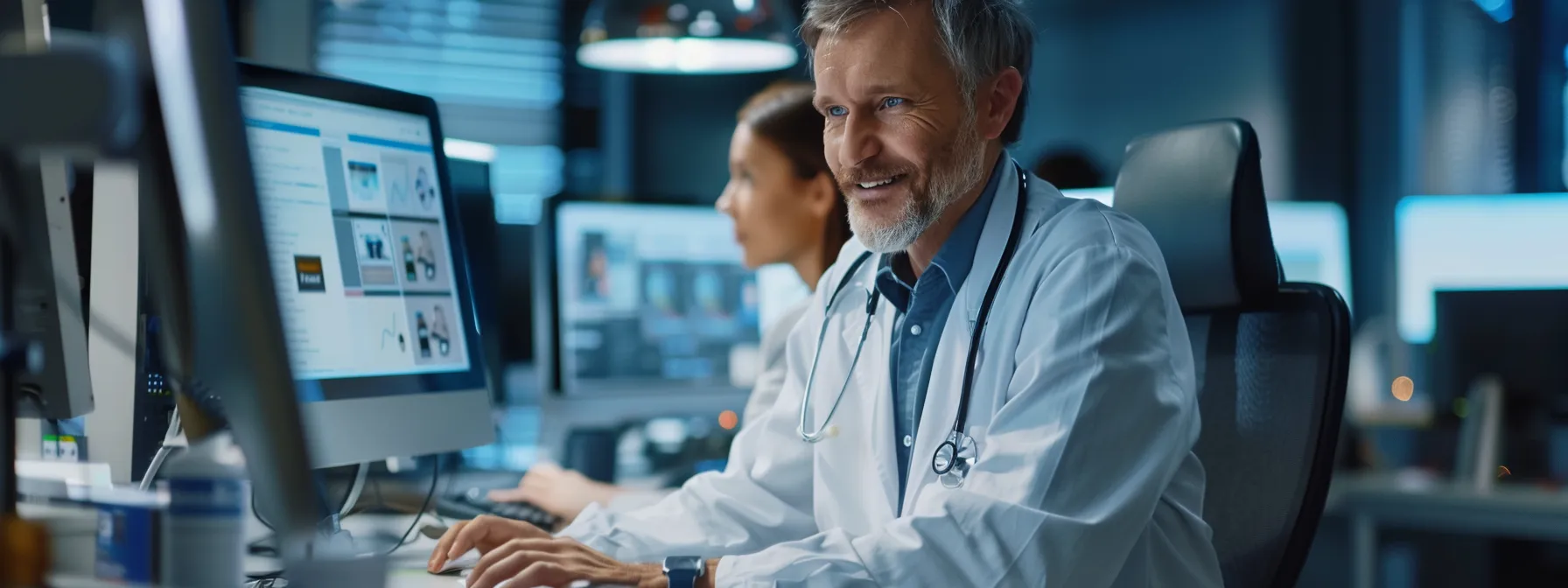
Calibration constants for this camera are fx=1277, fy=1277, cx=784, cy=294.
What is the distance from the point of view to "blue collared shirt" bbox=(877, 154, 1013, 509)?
1407 mm

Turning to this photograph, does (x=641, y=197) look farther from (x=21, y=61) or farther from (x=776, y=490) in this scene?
(x=21, y=61)

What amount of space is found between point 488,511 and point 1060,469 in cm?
87

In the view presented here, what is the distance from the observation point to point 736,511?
4.98 ft

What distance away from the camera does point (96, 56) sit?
55cm

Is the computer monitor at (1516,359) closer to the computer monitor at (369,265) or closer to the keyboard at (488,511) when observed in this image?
the keyboard at (488,511)

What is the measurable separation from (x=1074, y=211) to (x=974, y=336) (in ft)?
0.56

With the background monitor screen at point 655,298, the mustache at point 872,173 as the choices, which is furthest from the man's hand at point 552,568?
the background monitor screen at point 655,298

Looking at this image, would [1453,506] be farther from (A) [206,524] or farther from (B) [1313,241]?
(A) [206,524]

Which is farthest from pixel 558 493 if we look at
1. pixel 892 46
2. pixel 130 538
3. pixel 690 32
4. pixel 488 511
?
pixel 690 32

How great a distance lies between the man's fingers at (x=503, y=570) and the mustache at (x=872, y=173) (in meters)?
0.57

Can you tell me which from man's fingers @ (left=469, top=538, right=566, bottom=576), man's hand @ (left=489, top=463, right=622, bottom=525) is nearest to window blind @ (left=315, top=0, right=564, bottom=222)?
man's hand @ (left=489, top=463, right=622, bottom=525)

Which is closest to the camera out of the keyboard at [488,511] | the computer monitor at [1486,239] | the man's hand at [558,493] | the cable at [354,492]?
the cable at [354,492]

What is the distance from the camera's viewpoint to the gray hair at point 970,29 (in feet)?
4.53

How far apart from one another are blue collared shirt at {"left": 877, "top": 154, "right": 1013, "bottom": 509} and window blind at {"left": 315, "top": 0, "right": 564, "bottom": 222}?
3468 millimetres
